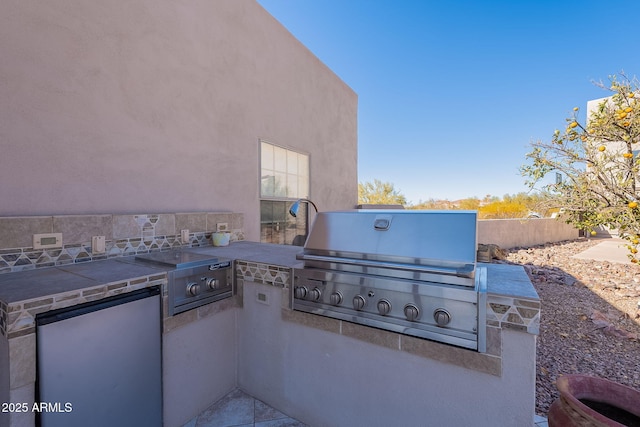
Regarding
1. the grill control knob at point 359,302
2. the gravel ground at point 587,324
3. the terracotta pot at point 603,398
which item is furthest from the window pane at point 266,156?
the gravel ground at point 587,324

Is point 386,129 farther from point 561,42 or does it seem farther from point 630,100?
point 630,100

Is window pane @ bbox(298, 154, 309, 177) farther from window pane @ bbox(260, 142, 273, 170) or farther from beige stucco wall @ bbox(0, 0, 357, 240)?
window pane @ bbox(260, 142, 273, 170)

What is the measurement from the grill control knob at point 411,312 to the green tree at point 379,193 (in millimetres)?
12686

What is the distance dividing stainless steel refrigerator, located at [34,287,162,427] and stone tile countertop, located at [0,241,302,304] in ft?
0.36

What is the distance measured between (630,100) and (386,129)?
1511 centimetres

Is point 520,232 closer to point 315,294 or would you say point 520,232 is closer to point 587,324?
point 587,324

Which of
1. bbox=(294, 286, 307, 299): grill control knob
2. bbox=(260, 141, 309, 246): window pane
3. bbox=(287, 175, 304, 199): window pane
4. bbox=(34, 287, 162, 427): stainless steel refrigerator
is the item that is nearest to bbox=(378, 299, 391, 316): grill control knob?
bbox=(294, 286, 307, 299): grill control knob

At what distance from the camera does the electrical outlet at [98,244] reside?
6.23 feet

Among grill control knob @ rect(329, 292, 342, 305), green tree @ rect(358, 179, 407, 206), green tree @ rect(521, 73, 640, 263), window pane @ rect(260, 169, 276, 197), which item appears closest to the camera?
grill control knob @ rect(329, 292, 342, 305)

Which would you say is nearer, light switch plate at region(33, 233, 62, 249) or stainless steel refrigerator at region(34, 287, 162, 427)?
stainless steel refrigerator at region(34, 287, 162, 427)

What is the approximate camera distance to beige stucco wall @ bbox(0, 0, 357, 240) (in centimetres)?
171

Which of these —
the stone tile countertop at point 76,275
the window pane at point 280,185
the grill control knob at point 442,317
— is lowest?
the grill control knob at point 442,317

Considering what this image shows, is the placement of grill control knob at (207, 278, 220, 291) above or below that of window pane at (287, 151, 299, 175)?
below

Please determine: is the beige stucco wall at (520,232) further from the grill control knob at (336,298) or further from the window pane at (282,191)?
the grill control knob at (336,298)
